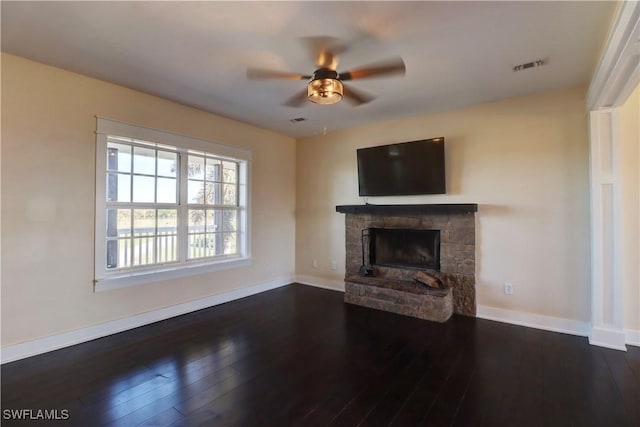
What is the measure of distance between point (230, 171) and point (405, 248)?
289cm

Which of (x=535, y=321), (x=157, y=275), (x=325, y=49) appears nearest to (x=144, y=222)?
(x=157, y=275)

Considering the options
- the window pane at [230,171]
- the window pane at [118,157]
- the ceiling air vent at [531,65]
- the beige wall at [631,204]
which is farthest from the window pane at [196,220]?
the beige wall at [631,204]

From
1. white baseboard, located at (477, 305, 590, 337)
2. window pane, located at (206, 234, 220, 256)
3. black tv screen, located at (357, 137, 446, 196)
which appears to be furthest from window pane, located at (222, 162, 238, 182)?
white baseboard, located at (477, 305, 590, 337)

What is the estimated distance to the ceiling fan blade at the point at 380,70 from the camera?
2.10m

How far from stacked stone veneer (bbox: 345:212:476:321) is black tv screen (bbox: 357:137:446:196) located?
1.23 ft

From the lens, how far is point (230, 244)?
460cm

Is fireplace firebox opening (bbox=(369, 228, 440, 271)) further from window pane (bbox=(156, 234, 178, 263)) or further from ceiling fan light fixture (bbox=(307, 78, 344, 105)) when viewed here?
window pane (bbox=(156, 234, 178, 263))

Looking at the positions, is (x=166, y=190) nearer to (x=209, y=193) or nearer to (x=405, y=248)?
(x=209, y=193)

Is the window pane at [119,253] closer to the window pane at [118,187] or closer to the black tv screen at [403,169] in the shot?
the window pane at [118,187]

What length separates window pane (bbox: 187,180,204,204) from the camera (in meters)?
4.00

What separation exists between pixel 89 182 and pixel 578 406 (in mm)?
4501

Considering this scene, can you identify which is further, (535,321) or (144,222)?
(144,222)

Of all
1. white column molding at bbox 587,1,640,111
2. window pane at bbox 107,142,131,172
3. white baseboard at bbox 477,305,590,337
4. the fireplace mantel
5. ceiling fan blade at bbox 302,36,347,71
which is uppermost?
ceiling fan blade at bbox 302,36,347,71

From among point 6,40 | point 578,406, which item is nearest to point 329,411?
point 578,406
